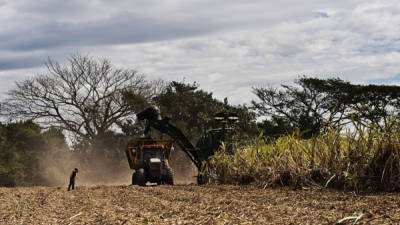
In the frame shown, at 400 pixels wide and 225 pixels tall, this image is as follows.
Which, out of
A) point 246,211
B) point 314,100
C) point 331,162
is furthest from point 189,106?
point 246,211

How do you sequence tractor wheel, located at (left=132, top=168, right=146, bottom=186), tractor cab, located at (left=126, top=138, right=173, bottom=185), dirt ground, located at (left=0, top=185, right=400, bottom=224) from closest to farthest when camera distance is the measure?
dirt ground, located at (left=0, top=185, right=400, bottom=224) → tractor wheel, located at (left=132, top=168, right=146, bottom=186) → tractor cab, located at (left=126, top=138, right=173, bottom=185)

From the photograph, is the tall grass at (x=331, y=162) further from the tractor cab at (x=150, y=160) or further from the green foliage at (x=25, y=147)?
the green foliage at (x=25, y=147)

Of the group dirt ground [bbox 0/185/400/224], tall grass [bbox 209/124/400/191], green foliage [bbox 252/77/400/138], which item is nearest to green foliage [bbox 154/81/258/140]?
green foliage [bbox 252/77/400/138]

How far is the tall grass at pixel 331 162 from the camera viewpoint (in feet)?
21.6

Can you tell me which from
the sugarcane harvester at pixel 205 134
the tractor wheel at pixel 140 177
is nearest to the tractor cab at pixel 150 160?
the tractor wheel at pixel 140 177

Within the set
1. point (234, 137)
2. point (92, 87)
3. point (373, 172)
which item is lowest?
point (373, 172)

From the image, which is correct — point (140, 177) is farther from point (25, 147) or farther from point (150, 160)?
point (25, 147)

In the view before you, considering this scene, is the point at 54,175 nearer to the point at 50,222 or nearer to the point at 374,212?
the point at 50,222

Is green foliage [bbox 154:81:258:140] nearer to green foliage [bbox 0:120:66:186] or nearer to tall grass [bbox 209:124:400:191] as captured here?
green foliage [bbox 0:120:66:186]

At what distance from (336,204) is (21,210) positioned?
490 cm

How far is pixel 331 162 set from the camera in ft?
24.7

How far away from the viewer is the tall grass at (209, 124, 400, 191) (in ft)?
21.6

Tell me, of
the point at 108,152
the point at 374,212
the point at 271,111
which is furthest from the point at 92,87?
the point at 374,212

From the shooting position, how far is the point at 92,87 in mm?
30031
